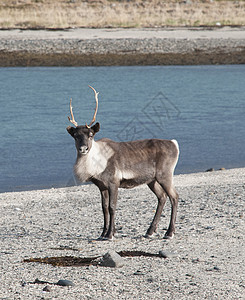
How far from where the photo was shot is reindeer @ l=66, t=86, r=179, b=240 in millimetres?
6844

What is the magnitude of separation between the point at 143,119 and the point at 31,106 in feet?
11.7

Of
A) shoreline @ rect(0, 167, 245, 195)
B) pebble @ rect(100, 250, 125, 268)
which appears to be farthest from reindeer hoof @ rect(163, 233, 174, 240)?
shoreline @ rect(0, 167, 245, 195)

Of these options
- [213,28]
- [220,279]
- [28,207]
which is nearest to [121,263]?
[220,279]

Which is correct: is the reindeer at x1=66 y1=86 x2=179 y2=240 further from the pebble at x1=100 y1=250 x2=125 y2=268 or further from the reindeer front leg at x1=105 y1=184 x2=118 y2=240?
the pebble at x1=100 y1=250 x2=125 y2=268

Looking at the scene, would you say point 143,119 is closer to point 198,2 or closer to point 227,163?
point 227,163

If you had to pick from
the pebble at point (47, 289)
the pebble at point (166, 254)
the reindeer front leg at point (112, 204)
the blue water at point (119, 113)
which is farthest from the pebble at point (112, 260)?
the blue water at point (119, 113)

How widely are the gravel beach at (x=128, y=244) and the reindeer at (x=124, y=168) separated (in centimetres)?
38

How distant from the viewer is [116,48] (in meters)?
29.8

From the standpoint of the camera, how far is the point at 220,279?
5691mm

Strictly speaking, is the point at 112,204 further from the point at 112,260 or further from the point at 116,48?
the point at 116,48

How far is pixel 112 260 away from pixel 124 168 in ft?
4.44

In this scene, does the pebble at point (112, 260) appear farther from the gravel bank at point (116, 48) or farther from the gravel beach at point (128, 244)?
the gravel bank at point (116, 48)

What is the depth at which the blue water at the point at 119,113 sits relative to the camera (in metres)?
13.0

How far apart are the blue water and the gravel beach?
7.87ft
